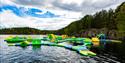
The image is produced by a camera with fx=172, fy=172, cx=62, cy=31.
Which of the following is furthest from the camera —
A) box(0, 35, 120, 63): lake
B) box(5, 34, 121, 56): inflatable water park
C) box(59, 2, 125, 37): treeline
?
box(59, 2, 125, 37): treeline

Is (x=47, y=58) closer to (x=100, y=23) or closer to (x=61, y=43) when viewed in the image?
(x=61, y=43)

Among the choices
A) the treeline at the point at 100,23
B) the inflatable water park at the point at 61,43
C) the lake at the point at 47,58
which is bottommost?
the lake at the point at 47,58

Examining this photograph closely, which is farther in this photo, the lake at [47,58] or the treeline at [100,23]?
the treeline at [100,23]

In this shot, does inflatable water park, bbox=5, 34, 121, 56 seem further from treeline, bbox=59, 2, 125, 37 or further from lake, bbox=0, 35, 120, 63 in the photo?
treeline, bbox=59, 2, 125, 37

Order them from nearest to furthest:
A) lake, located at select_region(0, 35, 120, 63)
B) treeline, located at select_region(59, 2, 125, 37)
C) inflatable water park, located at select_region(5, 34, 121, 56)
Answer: lake, located at select_region(0, 35, 120, 63) → inflatable water park, located at select_region(5, 34, 121, 56) → treeline, located at select_region(59, 2, 125, 37)

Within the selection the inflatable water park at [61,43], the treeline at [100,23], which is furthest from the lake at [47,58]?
the treeline at [100,23]

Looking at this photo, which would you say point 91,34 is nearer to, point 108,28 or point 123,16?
point 108,28

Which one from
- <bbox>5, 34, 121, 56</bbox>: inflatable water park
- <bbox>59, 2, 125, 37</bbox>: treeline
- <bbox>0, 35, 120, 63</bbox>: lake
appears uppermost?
<bbox>59, 2, 125, 37</bbox>: treeline

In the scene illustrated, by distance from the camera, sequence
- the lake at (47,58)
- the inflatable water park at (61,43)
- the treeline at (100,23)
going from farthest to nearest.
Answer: the treeline at (100,23), the inflatable water park at (61,43), the lake at (47,58)

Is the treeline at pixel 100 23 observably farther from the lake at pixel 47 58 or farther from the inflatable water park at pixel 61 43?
the lake at pixel 47 58

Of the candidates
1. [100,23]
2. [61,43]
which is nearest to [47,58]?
[61,43]

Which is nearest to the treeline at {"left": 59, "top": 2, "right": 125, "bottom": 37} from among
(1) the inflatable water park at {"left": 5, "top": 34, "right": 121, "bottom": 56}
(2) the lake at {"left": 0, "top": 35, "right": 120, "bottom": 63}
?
(1) the inflatable water park at {"left": 5, "top": 34, "right": 121, "bottom": 56}

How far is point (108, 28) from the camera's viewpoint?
15025cm

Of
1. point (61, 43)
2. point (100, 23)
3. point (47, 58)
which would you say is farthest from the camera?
point (100, 23)
